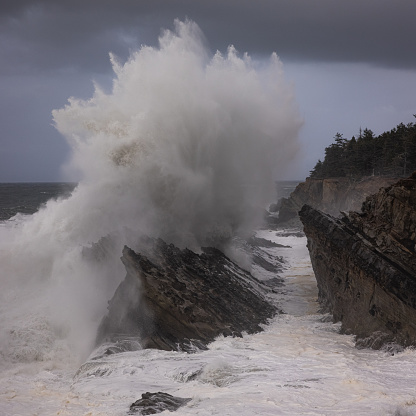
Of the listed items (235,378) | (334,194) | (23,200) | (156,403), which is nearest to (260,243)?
(334,194)

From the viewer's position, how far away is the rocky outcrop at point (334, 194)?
122 ft

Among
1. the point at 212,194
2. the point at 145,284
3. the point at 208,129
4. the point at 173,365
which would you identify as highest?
the point at 208,129

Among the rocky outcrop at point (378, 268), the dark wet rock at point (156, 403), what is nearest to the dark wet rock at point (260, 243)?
the rocky outcrop at point (378, 268)

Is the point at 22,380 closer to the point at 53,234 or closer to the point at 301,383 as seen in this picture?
the point at 301,383

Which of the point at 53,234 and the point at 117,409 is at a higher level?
the point at 53,234

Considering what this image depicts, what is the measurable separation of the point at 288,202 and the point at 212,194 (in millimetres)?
33130

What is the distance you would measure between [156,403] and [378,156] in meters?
44.7

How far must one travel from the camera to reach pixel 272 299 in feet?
60.2

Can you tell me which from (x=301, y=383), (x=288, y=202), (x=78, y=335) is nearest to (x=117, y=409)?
(x=301, y=383)

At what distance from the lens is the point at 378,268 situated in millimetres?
12859

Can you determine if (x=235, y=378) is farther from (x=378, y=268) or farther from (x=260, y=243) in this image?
(x=260, y=243)

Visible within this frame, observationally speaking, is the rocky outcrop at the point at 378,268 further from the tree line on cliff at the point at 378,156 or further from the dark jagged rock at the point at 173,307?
the tree line on cliff at the point at 378,156

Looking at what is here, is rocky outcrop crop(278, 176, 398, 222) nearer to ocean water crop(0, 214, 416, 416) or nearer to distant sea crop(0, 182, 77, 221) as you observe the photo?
ocean water crop(0, 214, 416, 416)

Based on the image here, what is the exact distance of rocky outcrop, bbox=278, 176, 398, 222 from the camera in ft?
122
